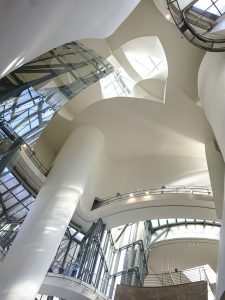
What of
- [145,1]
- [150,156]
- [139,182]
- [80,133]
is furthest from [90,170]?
[145,1]

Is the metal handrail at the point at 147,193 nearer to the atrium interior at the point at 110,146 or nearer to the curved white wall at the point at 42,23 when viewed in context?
the atrium interior at the point at 110,146

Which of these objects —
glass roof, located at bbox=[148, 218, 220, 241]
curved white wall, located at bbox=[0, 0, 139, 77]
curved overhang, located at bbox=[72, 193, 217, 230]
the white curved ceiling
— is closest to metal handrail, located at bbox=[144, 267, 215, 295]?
glass roof, located at bbox=[148, 218, 220, 241]

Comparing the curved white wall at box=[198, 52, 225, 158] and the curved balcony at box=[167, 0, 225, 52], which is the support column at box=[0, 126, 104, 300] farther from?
the curved balcony at box=[167, 0, 225, 52]

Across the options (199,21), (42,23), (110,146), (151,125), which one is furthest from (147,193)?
(42,23)

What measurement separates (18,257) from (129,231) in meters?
9.43

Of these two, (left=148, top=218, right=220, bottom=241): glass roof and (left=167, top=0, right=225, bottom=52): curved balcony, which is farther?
(left=148, top=218, right=220, bottom=241): glass roof

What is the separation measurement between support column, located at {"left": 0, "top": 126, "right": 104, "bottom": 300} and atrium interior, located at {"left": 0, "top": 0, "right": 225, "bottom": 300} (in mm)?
43

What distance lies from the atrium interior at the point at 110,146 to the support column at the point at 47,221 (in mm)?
43

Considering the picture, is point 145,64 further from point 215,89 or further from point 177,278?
point 177,278

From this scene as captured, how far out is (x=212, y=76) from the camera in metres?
10.8

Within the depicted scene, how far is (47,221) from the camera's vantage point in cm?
1213

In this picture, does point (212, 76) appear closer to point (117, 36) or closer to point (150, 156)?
point (117, 36)

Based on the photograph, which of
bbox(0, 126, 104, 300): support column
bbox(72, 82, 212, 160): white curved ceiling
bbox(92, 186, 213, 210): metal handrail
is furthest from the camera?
bbox(72, 82, 212, 160): white curved ceiling

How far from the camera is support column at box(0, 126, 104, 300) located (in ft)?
33.6
